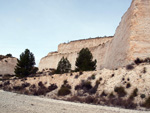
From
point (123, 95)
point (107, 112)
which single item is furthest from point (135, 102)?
point (107, 112)

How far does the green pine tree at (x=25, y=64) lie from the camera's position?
36625 millimetres

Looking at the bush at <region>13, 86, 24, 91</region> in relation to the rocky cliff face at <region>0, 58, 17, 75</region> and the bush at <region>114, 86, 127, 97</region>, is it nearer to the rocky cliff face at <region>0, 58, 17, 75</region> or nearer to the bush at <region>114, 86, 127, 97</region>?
the bush at <region>114, 86, 127, 97</region>

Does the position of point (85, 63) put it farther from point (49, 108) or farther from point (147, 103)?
point (49, 108)

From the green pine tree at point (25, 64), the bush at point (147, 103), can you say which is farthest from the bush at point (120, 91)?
the green pine tree at point (25, 64)

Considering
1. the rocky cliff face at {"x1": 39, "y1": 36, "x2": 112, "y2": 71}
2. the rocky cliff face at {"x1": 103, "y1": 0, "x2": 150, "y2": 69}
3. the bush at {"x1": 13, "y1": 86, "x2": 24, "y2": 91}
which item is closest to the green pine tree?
the rocky cliff face at {"x1": 39, "y1": 36, "x2": 112, "y2": 71}

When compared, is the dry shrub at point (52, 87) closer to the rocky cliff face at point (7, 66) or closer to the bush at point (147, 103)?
the bush at point (147, 103)

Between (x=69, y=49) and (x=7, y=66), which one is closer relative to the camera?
(x=7, y=66)

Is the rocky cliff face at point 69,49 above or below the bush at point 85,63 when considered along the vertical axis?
above

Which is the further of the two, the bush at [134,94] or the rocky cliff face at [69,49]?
the rocky cliff face at [69,49]

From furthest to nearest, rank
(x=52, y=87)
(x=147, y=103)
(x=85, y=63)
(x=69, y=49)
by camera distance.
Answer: (x=69, y=49) → (x=85, y=63) → (x=52, y=87) → (x=147, y=103)

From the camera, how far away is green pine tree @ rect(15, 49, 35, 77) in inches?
1442

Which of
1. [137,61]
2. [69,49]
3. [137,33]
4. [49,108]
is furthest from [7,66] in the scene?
[49,108]

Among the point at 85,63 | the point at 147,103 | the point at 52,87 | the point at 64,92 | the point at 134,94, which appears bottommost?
the point at 147,103

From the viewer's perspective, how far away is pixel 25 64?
3750 centimetres
